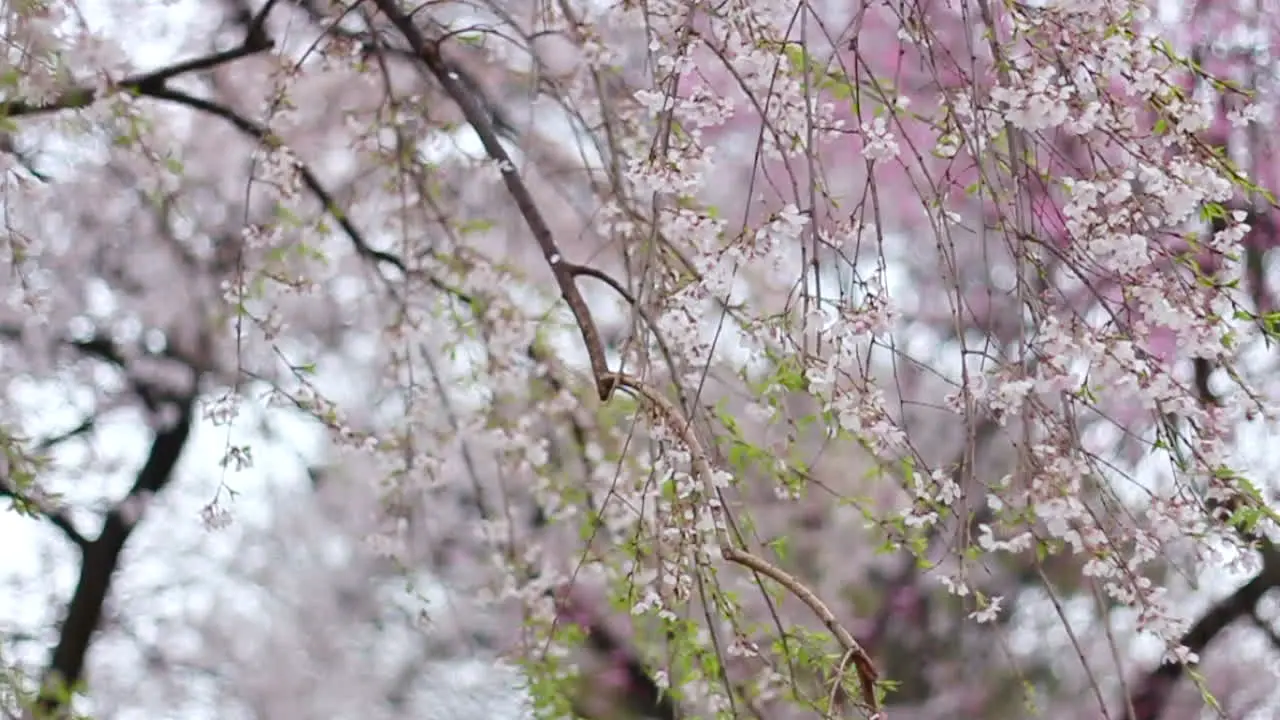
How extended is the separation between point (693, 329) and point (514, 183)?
0.81 m

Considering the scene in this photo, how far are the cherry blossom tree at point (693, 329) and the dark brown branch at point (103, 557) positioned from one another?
1 cm

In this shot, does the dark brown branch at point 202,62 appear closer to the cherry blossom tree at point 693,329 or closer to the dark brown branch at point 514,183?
the cherry blossom tree at point 693,329

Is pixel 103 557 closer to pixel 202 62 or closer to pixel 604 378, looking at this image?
pixel 202 62

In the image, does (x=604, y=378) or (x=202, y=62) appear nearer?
(x=604, y=378)

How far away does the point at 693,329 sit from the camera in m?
1.54

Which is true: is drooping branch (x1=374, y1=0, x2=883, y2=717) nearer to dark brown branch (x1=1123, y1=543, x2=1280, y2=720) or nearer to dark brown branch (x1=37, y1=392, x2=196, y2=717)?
dark brown branch (x1=1123, y1=543, x2=1280, y2=720)

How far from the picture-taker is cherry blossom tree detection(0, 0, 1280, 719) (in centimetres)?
144

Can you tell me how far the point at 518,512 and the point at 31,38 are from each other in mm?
3243

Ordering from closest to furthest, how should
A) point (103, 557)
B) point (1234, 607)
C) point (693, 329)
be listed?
point (693, 329)
point (1234, 607)
point (103, 557)

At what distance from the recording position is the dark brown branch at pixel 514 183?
197 cm

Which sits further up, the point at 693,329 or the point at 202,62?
the point at 202,62

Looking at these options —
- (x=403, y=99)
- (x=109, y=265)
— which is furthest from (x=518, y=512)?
(x=403, y=99)

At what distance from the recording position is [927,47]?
1490 mm

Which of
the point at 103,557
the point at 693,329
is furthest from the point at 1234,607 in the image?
the point at 103,557
